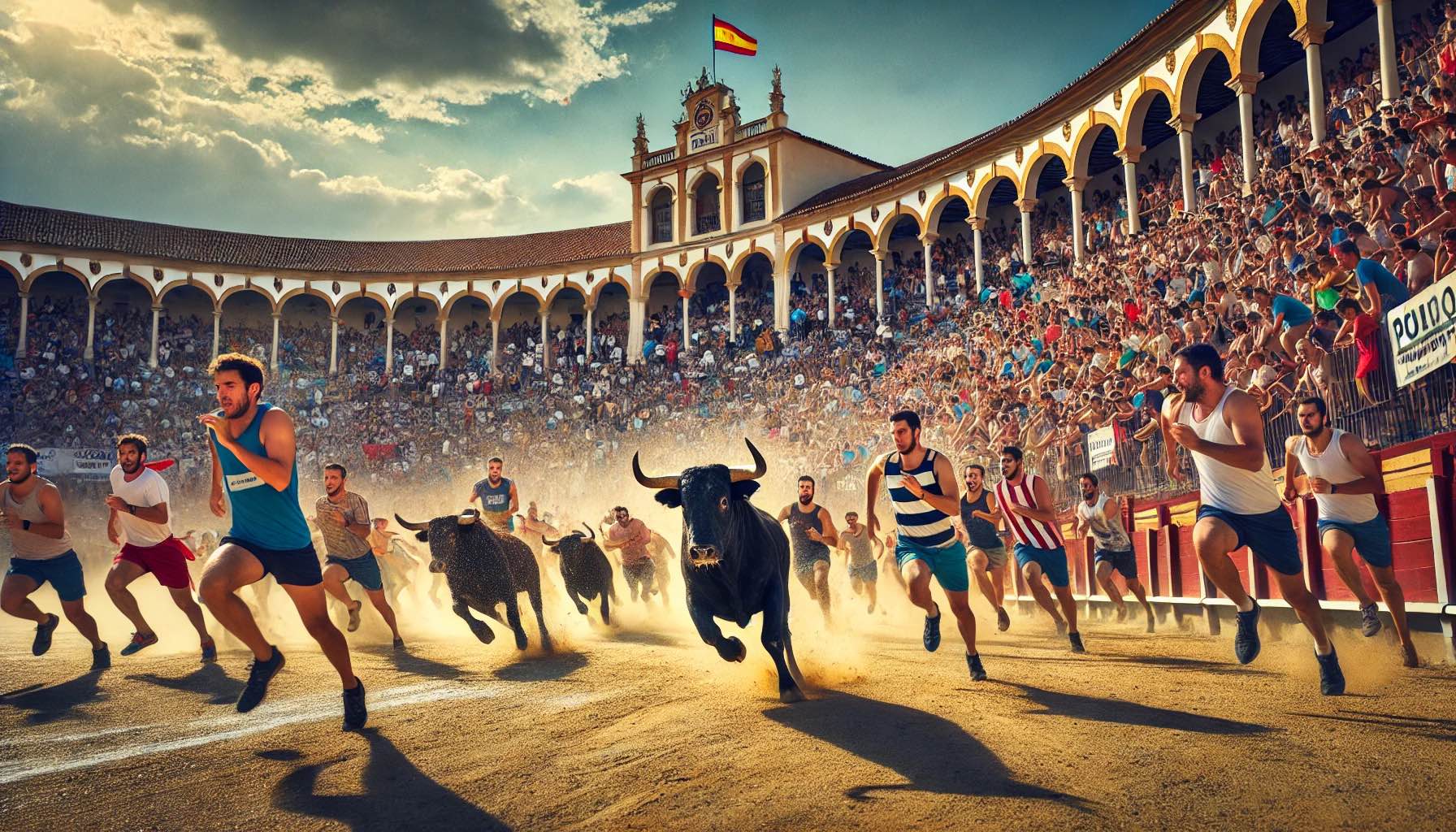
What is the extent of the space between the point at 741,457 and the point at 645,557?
41.9ft

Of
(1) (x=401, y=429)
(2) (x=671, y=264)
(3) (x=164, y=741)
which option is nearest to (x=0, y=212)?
(1) (x=401, y=429)

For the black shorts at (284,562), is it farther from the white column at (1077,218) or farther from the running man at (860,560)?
the white column at (1077,218)

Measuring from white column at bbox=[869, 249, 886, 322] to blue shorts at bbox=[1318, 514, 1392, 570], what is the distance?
26394 mm

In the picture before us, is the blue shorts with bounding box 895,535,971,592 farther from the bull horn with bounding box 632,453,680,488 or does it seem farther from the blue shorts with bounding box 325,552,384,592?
the blue shorts with bounding box 325,552,384,592

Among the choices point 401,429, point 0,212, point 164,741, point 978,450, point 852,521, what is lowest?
point 164,741

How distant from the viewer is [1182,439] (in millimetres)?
6039

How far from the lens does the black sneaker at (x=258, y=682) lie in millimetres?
6039

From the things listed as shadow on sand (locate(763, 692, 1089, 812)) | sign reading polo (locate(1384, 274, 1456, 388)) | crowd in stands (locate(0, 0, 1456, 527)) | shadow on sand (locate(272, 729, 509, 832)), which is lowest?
shadow on sand (locate(272, 729, 509, 832))

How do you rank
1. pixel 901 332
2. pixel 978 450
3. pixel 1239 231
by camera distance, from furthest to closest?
pixel 901 332 < pixel 978 450 < pixel 1239 231

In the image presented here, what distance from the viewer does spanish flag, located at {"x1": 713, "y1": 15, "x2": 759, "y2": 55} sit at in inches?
1640

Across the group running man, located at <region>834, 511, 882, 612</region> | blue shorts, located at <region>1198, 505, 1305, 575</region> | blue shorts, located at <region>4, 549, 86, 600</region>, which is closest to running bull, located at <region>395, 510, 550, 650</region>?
blue shorts, located at <region>4, 549, 86, 600</region>

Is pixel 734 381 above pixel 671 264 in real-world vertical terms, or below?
below

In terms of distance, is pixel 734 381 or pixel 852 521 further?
pixel 734 381

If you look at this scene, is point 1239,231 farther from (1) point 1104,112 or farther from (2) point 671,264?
(2) point 671,264
